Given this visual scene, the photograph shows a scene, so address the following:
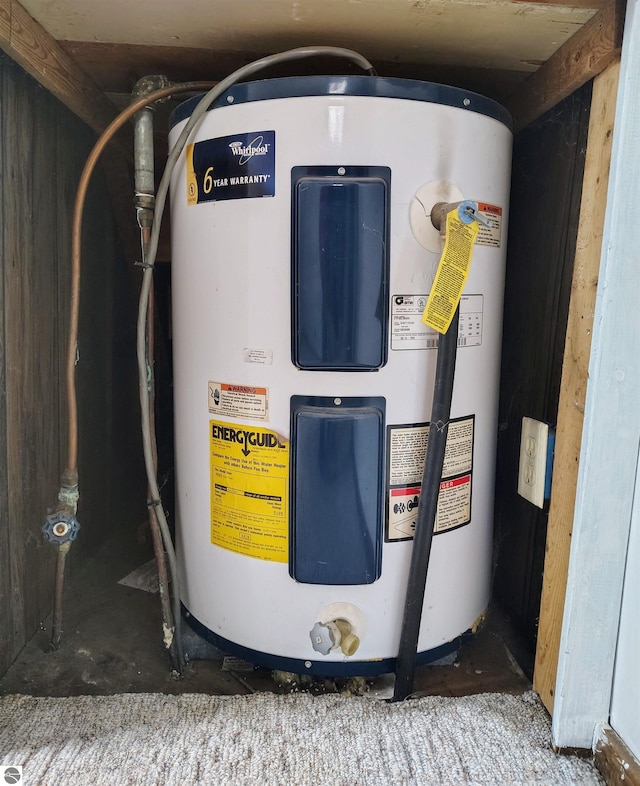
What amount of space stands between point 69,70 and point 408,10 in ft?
2.21

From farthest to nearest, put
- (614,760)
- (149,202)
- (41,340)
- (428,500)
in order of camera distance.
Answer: (41,340), (149,202), (428,500), (614,760)

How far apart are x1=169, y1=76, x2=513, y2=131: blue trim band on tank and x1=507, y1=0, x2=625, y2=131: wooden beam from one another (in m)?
0.18

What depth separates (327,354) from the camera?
100 centimetres

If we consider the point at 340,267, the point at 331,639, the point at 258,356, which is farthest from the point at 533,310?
the point at 331,639

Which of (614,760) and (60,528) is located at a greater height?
(60,528)

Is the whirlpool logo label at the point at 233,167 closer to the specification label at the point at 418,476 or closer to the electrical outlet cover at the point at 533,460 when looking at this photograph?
the specification label at the point at 418,476

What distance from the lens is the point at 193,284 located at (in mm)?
1101

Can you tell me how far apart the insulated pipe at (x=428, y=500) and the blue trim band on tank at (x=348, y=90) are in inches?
7.1

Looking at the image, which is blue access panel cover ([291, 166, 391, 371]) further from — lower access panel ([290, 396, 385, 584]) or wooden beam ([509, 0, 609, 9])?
wooden beam ([509, 0, 609, 9])

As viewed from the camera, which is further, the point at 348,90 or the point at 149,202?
the point at 149,202

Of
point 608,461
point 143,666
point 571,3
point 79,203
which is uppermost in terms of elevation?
point 571,3

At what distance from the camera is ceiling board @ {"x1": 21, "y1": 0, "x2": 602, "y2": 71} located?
3.13ft

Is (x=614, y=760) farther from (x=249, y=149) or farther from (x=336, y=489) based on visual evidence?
(x=249, y=149)

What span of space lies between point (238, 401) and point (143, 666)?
0.58m
